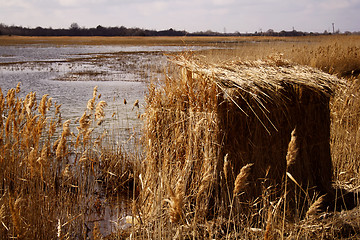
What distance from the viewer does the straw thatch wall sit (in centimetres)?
376

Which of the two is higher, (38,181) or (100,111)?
(100,111)

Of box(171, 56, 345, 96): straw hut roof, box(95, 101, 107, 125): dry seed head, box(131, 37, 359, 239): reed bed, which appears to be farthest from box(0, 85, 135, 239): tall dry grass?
box(171, 56, 345, 96): straw hut roof

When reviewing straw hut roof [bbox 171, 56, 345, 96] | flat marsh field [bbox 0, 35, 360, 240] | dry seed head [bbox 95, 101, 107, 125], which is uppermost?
straw hut roof [bbox 171, 56, 345, 96]

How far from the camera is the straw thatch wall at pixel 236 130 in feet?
12.3

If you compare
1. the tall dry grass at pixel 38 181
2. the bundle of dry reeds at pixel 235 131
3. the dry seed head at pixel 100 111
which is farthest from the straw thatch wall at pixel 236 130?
the tall dry grass at pixel 38 181

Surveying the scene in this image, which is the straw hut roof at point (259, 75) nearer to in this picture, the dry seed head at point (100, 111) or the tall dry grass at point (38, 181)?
the dry seed head at point (100, 111)

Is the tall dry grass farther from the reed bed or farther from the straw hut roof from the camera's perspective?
the straw hut roof

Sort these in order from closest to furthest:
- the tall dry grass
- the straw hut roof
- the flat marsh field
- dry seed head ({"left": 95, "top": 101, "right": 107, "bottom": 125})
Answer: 1. the flat marsh field
2. the tall dry grass
3. the straw hut roof
4. dry seed head ({"left": 95, "top": 101, "right": 107, "bottom": 125})

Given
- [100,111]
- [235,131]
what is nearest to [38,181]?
[100,111]

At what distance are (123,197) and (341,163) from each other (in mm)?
3140

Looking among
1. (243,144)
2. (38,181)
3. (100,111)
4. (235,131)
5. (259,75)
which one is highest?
(259,75)

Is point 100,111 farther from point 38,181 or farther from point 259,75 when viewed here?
point 259,75

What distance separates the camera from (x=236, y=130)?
12.6ft

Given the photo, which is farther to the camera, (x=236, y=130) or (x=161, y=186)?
(x=236, y=130)
